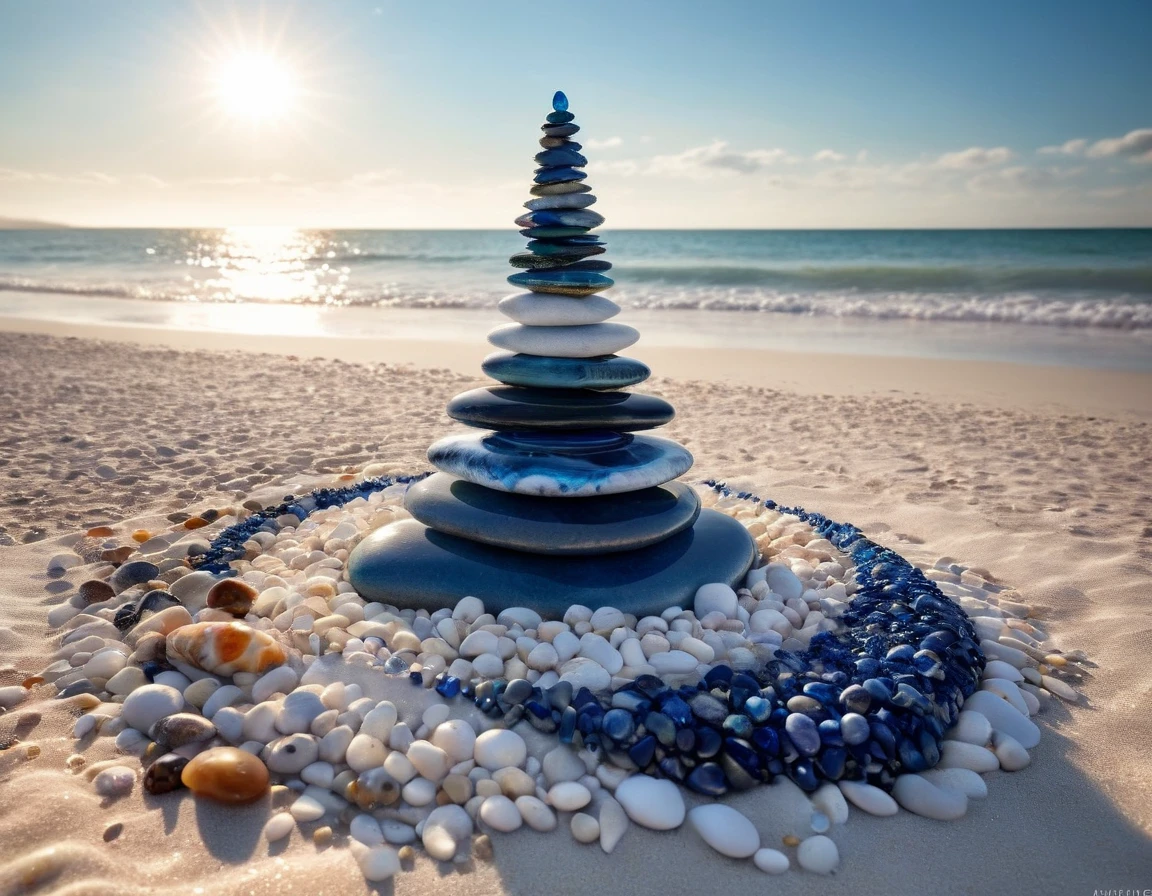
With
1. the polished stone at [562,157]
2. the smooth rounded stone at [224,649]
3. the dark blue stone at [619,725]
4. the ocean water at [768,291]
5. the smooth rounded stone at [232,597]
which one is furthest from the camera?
the ocean water at [768,291]

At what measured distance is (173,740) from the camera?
2381mm

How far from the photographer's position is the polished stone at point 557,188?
3.50 meters

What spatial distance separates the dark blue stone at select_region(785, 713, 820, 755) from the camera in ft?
7.65

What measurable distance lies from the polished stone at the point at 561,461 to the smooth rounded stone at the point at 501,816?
135cm

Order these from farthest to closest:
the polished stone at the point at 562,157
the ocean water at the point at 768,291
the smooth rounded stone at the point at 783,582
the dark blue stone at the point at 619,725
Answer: the ocean water at the point at 768,291 → the polished stone at the point at 562,157 → the smooth rounded stone at the point at 783,582 → the dark blue stone at the point at 619,725

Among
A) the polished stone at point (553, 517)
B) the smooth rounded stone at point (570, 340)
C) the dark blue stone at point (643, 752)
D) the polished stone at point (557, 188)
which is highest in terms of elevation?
the polished stone at point (557, 188)

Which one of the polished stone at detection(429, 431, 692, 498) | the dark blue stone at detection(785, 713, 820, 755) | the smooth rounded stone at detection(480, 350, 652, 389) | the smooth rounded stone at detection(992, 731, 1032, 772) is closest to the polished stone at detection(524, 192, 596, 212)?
the smooth rounded stone at detection(480, 350, 652, 389)

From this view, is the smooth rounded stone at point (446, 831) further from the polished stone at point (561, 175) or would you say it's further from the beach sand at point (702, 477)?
the polished stone at point (561, 175)

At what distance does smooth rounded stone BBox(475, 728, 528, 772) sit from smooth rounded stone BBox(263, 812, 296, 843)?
54 cm

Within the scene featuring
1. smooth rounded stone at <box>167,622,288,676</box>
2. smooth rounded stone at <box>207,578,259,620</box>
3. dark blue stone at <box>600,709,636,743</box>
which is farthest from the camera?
smooth rounded stone at <box>207,578,259,620</box>

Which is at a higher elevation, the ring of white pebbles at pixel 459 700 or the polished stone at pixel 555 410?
the polished stone at pixel 555 410

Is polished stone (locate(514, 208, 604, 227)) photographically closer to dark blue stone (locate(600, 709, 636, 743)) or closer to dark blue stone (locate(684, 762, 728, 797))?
dark blue stone (locate(600, 709, 636, 743))

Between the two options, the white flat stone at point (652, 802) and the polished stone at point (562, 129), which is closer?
the white flat stone at point (652, 802)

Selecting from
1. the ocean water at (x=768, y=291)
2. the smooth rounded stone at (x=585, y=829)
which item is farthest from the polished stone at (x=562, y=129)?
the ocean water at (x=768, y=291)
